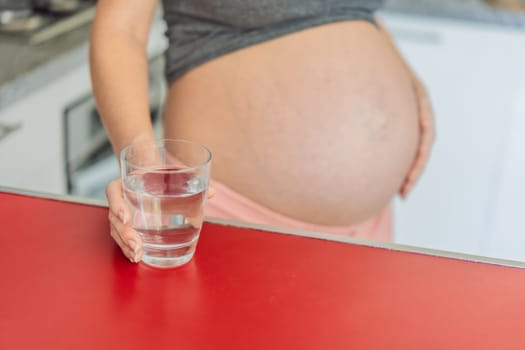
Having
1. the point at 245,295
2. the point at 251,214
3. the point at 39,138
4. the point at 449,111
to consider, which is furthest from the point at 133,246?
the point at 449,111

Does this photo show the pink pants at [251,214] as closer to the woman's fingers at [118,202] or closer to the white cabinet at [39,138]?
the woman's fingers at [118,202]

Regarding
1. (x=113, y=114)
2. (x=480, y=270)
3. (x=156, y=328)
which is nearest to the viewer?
(x=156, y=328)

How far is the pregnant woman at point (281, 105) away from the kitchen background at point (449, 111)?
508 mm

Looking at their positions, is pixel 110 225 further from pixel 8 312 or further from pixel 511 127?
pixel 511 127

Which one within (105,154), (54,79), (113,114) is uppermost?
(113,114)

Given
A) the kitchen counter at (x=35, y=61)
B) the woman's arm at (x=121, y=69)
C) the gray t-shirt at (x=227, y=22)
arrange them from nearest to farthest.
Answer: the woman's arm at (x=121, y=69), the gray t-shirt at (x=227, y=22), the kitchen counter at (x=35, y=61)

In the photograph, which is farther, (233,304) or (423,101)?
(423,101)

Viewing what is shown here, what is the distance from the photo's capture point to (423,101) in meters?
1.26

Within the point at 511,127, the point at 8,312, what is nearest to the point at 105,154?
the point at 511,127

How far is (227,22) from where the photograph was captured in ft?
3.56

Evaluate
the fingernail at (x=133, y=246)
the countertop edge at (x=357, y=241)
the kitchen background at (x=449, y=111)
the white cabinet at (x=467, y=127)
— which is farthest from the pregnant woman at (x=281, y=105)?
the white cabinet at (x=467, y=127)

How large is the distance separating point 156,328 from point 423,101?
0.73m

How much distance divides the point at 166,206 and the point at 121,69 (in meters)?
0.30

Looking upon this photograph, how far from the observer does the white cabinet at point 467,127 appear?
1.90 metres
